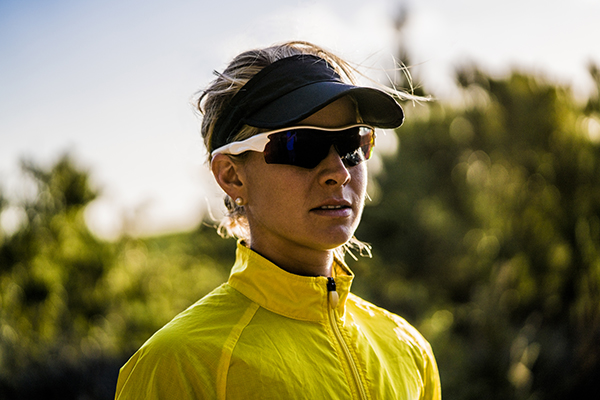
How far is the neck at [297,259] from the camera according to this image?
1.44m

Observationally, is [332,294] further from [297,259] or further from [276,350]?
[276,350]

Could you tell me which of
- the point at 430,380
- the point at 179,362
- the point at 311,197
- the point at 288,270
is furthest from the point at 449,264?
the point at 179,362

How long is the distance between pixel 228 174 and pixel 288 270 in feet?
1.14

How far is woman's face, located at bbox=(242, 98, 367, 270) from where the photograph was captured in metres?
1.35

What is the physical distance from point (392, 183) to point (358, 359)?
6956 mm

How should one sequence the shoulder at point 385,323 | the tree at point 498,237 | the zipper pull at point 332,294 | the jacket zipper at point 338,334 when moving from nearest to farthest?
the jacket zipper at point 338,334 < the zipper pull at point 332,294 < the shoulder at point 385,323 < the tree at point 498,237

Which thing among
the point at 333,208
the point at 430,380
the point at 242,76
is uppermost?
the point at 242,76

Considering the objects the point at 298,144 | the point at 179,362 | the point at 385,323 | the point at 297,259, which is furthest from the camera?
the point at 385,323

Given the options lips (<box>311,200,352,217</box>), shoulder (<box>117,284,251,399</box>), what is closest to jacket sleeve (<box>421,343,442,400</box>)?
lips (<box>311,200,352,217</box>)

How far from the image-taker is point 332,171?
53.1 inches

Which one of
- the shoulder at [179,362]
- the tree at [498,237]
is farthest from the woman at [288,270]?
the tree at [498,237]

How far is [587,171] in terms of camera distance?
7180 mm

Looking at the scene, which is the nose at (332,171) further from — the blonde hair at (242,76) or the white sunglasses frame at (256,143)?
the blonde hair at (242,76)

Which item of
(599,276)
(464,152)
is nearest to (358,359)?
(599,276)
